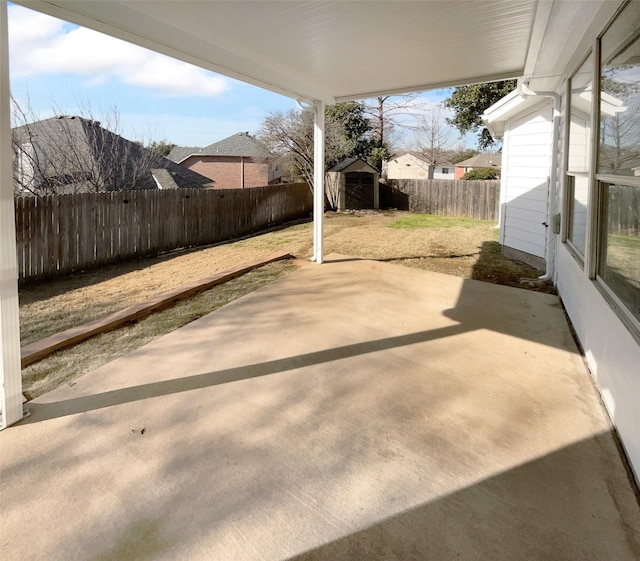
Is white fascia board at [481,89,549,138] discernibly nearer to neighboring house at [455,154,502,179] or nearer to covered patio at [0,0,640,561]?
covered patio at [0,0,640,561]

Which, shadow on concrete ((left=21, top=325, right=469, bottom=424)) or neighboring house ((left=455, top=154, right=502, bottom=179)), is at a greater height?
neighboring house ((left=455, top=154, right=502, bottom=179))

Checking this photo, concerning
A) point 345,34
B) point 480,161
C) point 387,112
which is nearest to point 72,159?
point 345,34

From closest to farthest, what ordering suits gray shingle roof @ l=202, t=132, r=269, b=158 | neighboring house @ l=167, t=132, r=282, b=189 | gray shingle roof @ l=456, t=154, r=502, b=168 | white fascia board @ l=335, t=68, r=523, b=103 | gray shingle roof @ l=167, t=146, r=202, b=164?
white fascia board @ l=335, t=68, r=523, b=103 < gray shingle roof @ l=202, t=132, r=269, b=158 < neighboring house @ l=167, t=132, r=282, b=189 < gray shingle roof @ l=167, t=146, r=202, b=164 < gray shingle roof @ l=456, t=154, r=502, b=168

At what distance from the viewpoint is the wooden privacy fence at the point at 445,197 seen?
13.3 metres

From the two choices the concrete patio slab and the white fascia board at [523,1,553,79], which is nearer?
the concrete patio slab

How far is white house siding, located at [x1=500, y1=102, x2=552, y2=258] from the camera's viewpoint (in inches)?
266

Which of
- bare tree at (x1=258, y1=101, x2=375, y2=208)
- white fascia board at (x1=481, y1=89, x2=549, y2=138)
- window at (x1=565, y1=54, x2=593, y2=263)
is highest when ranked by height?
bare tree at (x1=258, y1=101, x2=375, y2=208)

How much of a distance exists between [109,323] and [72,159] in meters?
6.72

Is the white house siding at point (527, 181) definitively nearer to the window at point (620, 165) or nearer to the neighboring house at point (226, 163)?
the window at point (620, 165)

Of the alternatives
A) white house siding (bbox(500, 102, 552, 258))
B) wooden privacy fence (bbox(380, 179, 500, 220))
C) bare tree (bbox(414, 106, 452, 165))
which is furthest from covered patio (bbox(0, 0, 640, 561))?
bare tree (bbox(414, 106, 452, 165))

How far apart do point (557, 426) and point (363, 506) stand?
1.28 m

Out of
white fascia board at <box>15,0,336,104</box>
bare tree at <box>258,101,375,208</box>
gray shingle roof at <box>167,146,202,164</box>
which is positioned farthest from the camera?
gray shingle roof at <box>167,146,202,164</box>

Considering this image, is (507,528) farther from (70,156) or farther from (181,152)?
(181,152)

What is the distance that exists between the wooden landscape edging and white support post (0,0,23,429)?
85cm
